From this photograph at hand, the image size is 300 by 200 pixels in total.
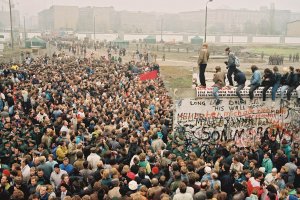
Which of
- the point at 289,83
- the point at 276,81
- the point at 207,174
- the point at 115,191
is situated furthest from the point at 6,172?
the point at 289,83

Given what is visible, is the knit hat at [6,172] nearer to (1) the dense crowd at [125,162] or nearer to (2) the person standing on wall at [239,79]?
(1) the dense crowd at [125,162]

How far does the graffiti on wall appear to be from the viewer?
12.8 m

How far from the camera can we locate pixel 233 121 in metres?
12.9

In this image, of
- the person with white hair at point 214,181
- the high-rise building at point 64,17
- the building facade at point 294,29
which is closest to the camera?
the person with white hair at point 214,181

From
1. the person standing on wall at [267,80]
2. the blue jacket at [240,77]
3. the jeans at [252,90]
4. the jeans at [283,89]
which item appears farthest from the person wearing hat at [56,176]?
the jeans at [283,89]

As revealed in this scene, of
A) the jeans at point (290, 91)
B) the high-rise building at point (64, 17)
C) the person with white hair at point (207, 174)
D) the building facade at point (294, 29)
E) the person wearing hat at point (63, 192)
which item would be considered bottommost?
the person wearing hat at point (63, 192)

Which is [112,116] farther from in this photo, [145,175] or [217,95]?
[145,175]

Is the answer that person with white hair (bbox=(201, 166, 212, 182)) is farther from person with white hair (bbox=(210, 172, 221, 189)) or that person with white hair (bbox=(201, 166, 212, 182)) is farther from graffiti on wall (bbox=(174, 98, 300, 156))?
graffiti on wall (bbox=(174, 98, 300, 156))

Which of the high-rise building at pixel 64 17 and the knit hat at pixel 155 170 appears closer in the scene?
the knit hat at pixel 155 170

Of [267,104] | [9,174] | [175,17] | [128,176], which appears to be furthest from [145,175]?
[175,17]

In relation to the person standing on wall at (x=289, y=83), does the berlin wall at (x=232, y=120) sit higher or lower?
lower

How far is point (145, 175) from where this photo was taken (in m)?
8.55

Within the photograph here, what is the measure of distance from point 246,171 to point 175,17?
19137cm

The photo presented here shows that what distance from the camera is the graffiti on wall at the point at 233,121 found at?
12.8 meters
